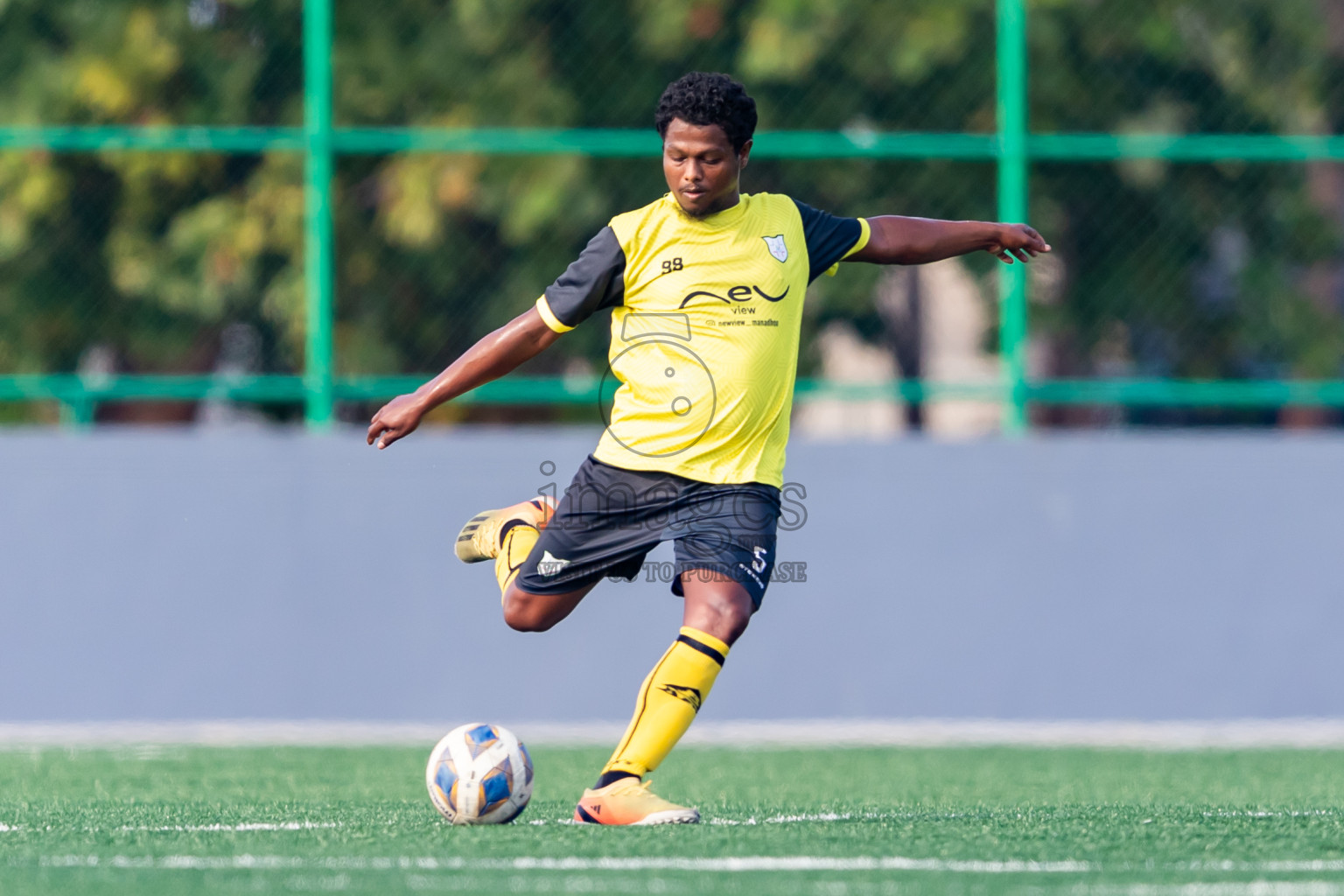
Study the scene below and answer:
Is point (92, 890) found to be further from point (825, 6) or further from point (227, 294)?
point (825, 6)

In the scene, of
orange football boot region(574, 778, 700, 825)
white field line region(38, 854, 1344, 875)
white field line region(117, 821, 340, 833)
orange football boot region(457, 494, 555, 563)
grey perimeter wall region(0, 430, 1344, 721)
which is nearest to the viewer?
white field line region(38, 854, 1344, 875)

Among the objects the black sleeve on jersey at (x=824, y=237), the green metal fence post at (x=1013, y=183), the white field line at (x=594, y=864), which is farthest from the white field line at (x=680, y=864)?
the green metal fence post at (x=1013, y=183)

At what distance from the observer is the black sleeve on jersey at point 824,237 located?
5.23m

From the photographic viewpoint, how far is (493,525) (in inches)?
225

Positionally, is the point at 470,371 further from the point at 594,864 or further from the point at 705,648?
the point at 594,864

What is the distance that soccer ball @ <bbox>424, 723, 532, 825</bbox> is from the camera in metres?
4.79

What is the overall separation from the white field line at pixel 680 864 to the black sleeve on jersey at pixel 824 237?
1.79m

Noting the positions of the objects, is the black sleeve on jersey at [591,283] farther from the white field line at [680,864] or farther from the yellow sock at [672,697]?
the white field line at [680,864]

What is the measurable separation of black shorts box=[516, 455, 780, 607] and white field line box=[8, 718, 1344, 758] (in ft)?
10.1

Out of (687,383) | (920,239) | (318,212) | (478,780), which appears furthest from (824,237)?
(318,212)

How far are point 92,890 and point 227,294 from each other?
5.60 meters

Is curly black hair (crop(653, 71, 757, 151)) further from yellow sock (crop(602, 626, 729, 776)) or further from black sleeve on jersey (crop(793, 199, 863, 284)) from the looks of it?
yellow sock (crop(602, 626, 729, 776))

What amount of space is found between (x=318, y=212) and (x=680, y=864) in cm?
530

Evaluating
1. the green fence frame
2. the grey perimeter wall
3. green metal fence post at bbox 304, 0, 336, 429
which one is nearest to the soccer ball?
the grey perimeter wall
